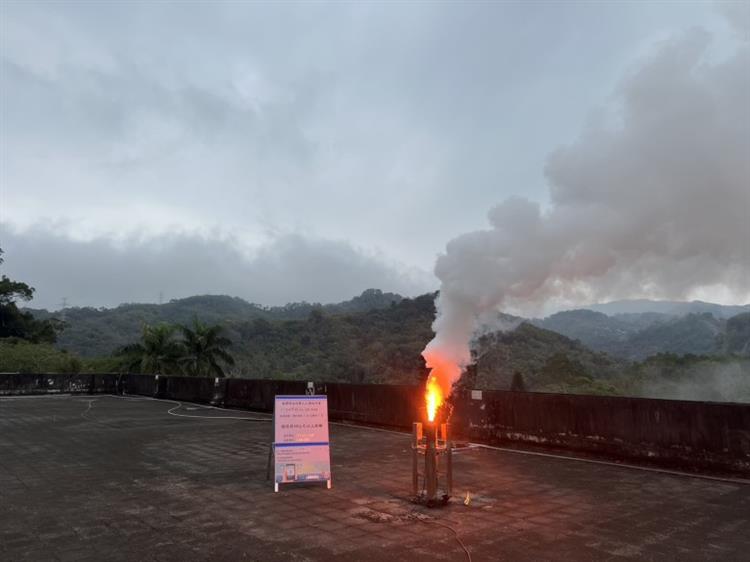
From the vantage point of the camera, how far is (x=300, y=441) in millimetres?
9133

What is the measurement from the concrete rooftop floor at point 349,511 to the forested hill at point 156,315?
5457cm

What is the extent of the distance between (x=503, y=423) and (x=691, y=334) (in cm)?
13337

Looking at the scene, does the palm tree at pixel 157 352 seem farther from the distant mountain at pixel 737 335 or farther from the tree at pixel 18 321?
the distant mountain at pixel 737 335

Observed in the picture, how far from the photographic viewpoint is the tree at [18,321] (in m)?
58.5

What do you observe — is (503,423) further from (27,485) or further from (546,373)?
(546,373)

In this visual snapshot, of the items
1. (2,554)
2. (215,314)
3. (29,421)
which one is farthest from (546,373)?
(215,314)

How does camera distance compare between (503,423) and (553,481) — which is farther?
(503,423)

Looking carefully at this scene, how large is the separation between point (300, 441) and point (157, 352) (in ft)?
138

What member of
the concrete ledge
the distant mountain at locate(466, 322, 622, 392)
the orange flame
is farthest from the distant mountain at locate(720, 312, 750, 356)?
the orange flame

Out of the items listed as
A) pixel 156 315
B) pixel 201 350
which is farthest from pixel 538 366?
pixel 156 315

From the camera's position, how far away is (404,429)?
52.7 feet

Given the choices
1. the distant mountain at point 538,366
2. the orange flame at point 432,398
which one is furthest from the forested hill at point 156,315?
the orange flame at point 432,398

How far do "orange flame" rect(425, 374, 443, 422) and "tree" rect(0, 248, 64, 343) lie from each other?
62974mm

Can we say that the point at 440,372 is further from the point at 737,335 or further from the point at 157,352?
the point at 737,335
